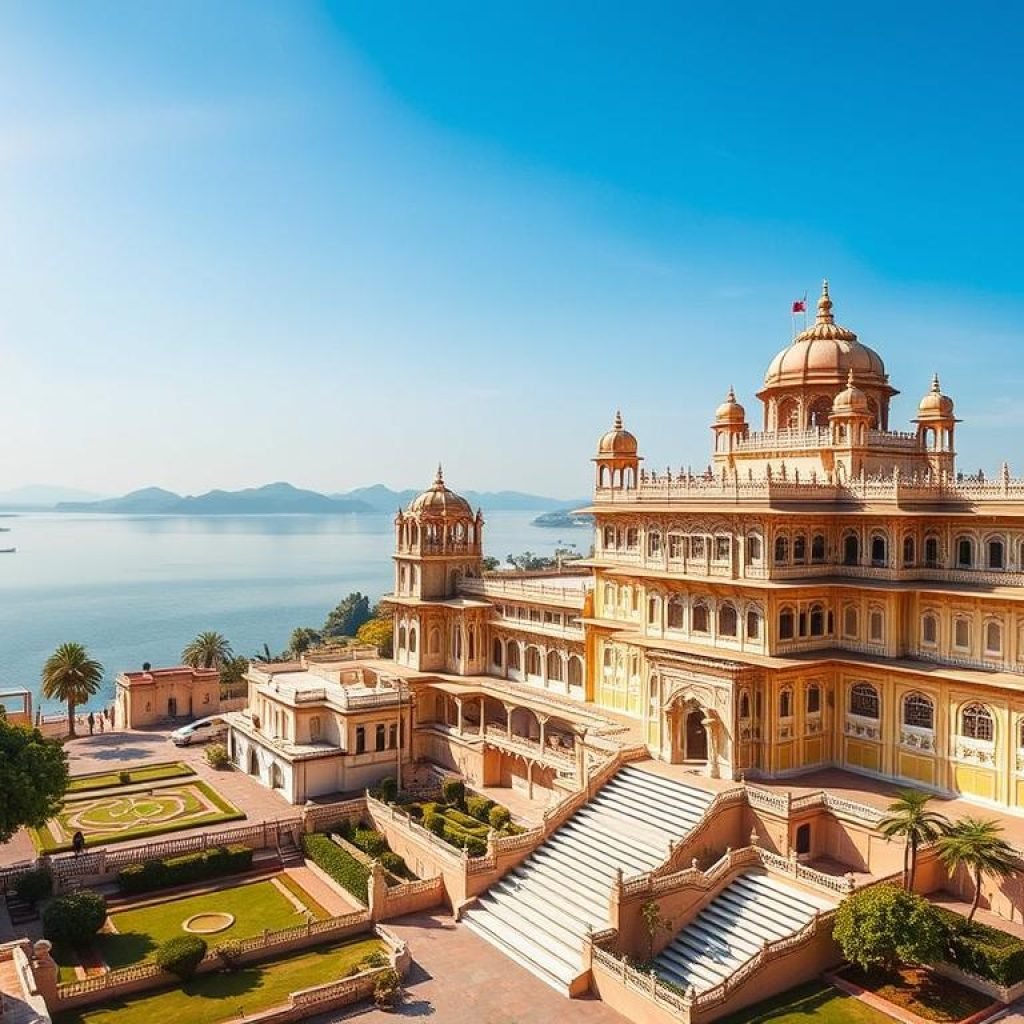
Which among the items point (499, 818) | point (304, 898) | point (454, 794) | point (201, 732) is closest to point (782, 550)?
point (499, 818)

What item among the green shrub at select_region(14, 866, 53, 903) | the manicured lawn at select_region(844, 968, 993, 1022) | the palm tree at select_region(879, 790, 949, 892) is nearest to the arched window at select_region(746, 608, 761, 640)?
the palm tree at select_region(879, 790, 949, 892)

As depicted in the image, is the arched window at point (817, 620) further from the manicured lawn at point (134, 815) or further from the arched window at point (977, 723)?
the manicured lawn at point (134, 815)

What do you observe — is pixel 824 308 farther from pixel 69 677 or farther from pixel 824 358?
pixel 69 677

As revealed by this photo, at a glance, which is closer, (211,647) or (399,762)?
(399,762)

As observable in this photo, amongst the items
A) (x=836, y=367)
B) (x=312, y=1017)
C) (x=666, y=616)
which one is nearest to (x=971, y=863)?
(x=666, y=616)

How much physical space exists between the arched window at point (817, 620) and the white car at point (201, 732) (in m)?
28.0

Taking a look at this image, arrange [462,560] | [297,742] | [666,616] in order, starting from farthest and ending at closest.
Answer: [462,560]
[297,742]
[666,616]

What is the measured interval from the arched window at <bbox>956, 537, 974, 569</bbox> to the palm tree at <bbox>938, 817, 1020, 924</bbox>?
9.02 metres

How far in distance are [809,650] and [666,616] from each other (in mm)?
5200

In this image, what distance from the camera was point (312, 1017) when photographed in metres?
21.0

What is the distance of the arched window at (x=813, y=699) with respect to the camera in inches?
1161

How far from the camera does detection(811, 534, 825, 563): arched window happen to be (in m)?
30.5

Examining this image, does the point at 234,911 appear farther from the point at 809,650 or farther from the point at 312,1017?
the point at 809,650

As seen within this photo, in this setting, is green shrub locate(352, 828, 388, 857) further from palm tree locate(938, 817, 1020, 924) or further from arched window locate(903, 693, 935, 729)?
arched window locate(903, 693, 935, 729)
